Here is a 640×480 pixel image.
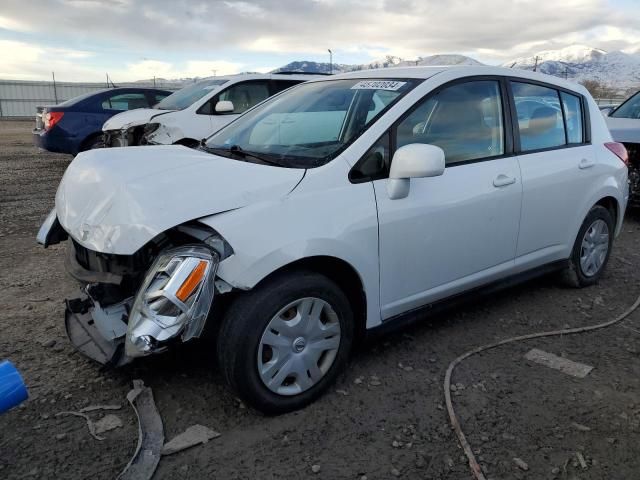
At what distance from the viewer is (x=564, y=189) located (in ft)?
12.7

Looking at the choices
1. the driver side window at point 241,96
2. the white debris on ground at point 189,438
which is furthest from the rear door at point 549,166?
the driver side window at point 241,96

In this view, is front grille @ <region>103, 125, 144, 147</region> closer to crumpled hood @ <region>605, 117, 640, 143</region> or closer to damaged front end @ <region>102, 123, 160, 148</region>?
damaged front end @ <region>102, 123, 160, 148</region>

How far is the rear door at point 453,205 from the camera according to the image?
114 inches

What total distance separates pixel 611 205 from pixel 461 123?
1966 mm

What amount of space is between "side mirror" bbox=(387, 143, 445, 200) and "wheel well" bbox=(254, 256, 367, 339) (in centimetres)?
55

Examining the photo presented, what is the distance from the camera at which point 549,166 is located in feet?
12.3

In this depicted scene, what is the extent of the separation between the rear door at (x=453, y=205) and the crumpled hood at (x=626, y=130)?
391 cm

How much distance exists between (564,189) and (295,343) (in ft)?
7.99

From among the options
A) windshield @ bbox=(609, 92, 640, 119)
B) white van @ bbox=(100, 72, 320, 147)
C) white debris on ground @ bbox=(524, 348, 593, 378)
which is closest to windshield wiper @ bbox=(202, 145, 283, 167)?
white debris on ground @ bbox=(524, 348, 593, 378)

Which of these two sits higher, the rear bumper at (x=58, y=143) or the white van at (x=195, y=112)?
the white van at (x=195, y=112)

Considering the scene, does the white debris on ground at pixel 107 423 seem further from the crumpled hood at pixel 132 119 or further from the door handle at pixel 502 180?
the crumpled hood at pixel 132 119

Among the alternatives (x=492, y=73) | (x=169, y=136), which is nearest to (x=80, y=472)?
(x=492, y=73)

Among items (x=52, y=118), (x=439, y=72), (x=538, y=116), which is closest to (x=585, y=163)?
(x=538, y=116)

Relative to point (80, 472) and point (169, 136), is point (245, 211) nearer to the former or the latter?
point (80, 472)
